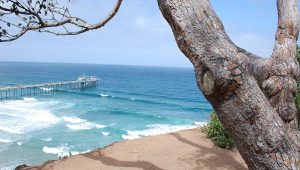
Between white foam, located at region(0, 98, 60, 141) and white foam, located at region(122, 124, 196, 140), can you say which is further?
white foam, located at region(0, 98, 60, 141)

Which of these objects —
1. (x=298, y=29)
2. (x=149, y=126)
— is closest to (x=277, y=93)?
(x=298, y=29)

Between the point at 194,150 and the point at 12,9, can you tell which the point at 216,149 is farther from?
the point at 12,9

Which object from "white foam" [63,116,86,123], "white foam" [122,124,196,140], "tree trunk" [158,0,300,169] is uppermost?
"tree trunk" [158,0,300,169]

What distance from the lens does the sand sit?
841cm

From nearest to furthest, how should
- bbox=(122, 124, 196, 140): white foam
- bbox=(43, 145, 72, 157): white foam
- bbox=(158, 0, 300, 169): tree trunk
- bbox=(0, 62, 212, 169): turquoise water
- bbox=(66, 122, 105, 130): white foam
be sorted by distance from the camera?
bbox=(158, 0, 300, 169): tree trunk, bbox=(43, 145, 72, 157): white foam, bbox=(0, 62, 212, 169): turquoise water, bbox=(122, 124, 196, 140): white foam, bbox=(66, 122, 105, 130): white foam

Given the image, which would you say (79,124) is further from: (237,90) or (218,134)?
(237,90)

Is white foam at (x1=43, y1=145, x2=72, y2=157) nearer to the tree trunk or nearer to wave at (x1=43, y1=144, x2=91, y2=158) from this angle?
wave at (x1=43, y1=144, x2=91, y2=158)

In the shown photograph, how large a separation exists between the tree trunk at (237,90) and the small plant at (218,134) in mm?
7702

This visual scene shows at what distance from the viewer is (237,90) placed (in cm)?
218

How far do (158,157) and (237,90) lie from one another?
7189 millimetres

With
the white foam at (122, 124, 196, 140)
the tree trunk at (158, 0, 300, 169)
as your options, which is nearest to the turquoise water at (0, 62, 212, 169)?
the white foam at (122, 124, 196, 140)

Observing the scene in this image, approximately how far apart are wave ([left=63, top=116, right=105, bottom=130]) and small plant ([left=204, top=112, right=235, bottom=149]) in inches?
835

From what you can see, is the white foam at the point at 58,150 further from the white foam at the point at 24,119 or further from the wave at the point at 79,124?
the wave at the point at 79,124

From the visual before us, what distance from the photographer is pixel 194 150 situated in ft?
31.9
